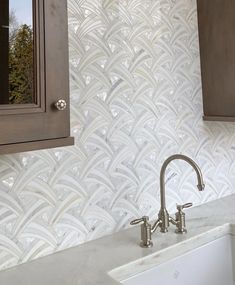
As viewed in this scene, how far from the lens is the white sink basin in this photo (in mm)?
1074

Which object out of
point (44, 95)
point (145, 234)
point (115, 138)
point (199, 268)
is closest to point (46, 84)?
point (44, 95)

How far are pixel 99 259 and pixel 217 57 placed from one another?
1065mm

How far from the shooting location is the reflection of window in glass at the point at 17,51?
74 cm

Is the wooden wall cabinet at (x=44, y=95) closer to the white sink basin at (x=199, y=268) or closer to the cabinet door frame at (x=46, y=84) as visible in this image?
the cabinet door frame at (x=46, y=84)

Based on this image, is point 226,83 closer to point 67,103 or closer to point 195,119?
point 195,119

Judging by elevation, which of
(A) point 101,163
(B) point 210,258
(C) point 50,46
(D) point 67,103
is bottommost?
(B) point 210,258

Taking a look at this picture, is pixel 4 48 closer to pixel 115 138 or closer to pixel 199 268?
pixel 115 138

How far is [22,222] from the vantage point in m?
1.04

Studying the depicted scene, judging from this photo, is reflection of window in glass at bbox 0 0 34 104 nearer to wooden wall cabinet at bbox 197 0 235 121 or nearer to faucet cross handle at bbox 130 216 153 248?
faucet cross handle at bbox 130 216 153 248

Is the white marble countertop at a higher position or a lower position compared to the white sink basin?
higher

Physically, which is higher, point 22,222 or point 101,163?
point 101,163

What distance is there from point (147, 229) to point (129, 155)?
1.06 ft

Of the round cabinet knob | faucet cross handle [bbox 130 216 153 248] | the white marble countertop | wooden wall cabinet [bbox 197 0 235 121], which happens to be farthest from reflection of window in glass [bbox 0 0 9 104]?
wooden wall cabinet [bbox 197 0 235 121]

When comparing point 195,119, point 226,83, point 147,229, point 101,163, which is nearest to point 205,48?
point 226,83
